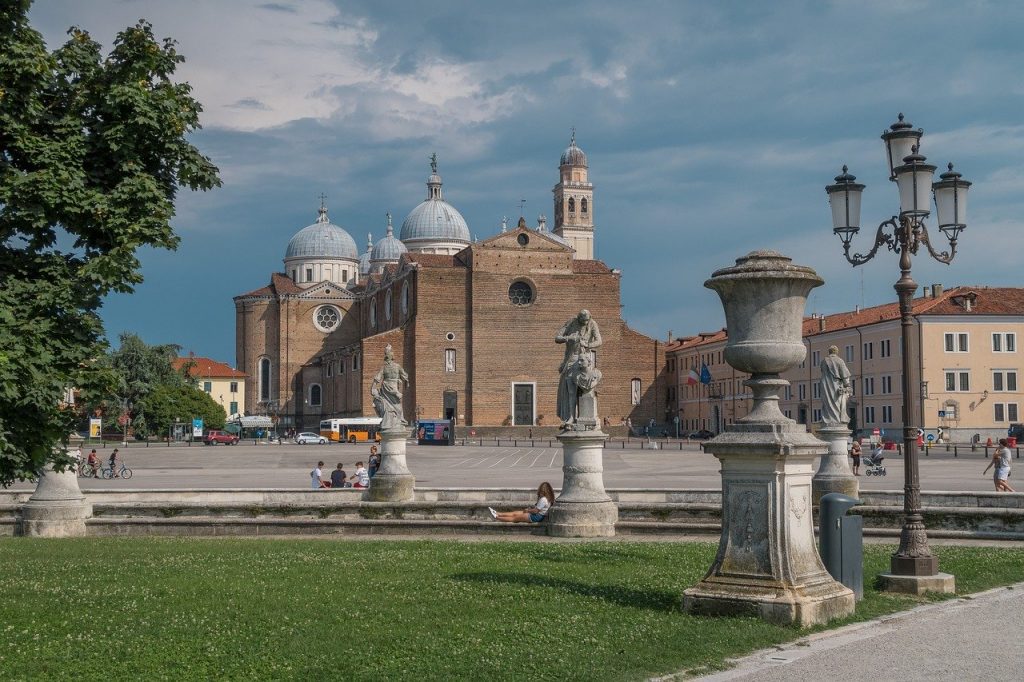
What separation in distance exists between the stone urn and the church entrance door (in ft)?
236

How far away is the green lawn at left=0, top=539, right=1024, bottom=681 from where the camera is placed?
707 cm

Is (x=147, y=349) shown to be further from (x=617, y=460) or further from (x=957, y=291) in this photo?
(x=957, y=291)

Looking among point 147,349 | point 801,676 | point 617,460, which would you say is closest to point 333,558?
point 801,676

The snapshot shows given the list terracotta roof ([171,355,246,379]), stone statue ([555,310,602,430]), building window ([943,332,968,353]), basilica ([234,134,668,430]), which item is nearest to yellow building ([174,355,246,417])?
terracotta roof ([171,355,246,379])

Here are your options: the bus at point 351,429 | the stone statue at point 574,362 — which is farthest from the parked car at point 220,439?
the stone statue at point 574,362

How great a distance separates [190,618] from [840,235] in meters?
7.73

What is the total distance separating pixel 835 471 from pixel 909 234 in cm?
729

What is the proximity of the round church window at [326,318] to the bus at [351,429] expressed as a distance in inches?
995

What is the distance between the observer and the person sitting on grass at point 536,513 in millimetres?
16138

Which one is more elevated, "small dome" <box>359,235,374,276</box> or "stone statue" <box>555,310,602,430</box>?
"small dome" <box>359,235,374,276</box>

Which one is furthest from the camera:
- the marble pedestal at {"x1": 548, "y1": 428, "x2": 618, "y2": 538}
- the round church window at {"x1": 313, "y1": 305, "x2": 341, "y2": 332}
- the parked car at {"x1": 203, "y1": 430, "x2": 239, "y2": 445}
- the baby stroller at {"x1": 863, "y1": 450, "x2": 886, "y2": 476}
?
the round church window at {"x1": 313, "y1": 305, "x2": 341, "y2": 332}

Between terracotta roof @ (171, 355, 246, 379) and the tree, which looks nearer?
the tree

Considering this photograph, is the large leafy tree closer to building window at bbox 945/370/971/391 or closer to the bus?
building window at bbox 945/370/971/391

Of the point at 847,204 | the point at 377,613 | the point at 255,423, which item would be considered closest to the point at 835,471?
Result: the point at 847,204
